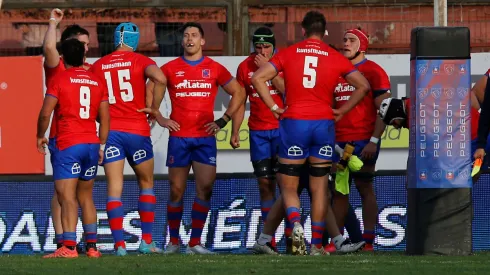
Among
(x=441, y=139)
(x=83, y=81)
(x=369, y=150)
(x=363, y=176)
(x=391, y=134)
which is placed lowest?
(x=363, y=176)

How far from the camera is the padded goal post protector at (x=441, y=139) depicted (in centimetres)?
1212

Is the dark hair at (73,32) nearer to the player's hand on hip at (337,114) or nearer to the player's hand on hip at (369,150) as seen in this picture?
the player's hand on hip at (337,114)

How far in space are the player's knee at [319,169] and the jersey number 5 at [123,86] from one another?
2035 mm

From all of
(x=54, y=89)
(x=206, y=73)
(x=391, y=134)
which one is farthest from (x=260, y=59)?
(x=391, y=134)

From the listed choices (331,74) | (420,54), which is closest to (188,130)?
(331,74)

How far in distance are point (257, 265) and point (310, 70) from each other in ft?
7.76

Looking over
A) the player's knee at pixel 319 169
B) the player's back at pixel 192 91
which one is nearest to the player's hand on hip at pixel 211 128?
the player's back at pixel 192 91

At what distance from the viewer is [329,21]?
18.6 meters

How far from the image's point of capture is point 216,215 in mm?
15219

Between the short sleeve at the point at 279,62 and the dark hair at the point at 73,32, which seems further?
the dark hair at the point at 73,32

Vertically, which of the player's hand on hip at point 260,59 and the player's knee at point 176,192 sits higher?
the player's hand on hip at point 260,59

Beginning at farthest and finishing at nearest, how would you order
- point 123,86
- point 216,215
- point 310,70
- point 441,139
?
point 216,215
point 123,86
point 310,70
point 441,139

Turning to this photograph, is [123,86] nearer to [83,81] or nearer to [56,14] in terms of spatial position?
[56,14]

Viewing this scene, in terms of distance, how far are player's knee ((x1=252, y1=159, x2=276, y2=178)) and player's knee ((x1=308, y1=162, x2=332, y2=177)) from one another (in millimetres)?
1461
